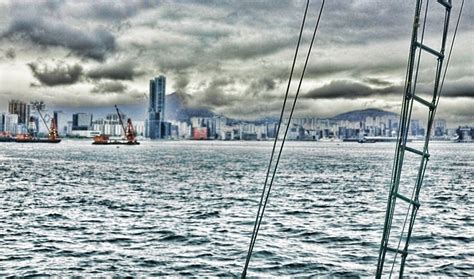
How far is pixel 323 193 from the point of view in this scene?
60531mm

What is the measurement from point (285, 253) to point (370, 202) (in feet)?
87.3

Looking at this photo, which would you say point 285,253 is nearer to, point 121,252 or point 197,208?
point 121,252

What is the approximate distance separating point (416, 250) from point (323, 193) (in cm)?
3044

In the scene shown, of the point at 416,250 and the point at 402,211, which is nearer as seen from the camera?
the point at 416,250

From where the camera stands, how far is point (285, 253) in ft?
94.9

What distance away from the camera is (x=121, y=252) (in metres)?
28.7

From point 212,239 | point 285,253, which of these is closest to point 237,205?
point 212,239

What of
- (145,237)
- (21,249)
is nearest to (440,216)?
(145,237)

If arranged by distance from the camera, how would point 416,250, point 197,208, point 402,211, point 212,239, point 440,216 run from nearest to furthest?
point 416,250 < point 212,239 < point 440,216 < point 197,208 < point 402,211

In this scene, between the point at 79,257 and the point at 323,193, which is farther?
the point at 323,193

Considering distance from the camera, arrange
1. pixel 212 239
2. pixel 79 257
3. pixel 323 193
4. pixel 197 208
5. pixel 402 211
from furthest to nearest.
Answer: pixel 323 193 < pixel 402 211 < pixel 197 208 < pixel 212 239 < pixel 79 257

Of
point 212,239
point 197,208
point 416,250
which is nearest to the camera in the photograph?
point 416,250

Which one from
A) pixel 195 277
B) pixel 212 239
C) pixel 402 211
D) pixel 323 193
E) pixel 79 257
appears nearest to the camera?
pixel 195 277

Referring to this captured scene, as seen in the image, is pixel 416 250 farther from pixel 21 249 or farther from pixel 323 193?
pixel 323 193
